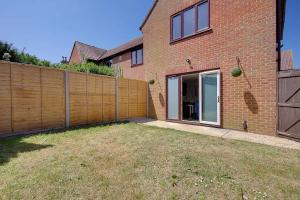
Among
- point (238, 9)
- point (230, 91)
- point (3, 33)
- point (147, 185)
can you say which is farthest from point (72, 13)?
point (147, 185)

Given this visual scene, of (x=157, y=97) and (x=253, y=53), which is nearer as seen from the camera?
(x=253, y=53)

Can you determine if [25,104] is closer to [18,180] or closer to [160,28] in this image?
[18,180]

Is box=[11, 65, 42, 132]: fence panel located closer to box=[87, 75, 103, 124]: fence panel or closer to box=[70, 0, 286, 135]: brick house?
box=[87, 75, 103, 124]: fence panel

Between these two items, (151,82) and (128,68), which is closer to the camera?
(151,82)

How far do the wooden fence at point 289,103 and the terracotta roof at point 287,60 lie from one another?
11.4 metres

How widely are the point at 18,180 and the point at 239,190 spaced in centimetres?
367

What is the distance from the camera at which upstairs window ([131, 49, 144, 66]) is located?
44.0 ft

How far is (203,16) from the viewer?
8016 millimetres

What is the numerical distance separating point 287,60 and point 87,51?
72.6 feet

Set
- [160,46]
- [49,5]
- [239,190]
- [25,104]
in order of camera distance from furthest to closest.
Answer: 1. [160,46]
2. [49,5]
3. [25,104]
4. [239,190]

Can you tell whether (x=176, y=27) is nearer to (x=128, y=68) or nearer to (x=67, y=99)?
(x=128, y=68)

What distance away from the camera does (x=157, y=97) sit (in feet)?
34.2

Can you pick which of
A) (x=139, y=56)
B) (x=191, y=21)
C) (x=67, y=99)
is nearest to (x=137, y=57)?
(x=139, y=56)

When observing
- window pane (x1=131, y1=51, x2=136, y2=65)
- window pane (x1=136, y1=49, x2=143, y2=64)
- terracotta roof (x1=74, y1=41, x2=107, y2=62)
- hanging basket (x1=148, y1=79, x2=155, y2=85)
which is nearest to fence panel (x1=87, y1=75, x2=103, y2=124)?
hanging basket (x1=148, y1=79, x2=155, y2=85)
